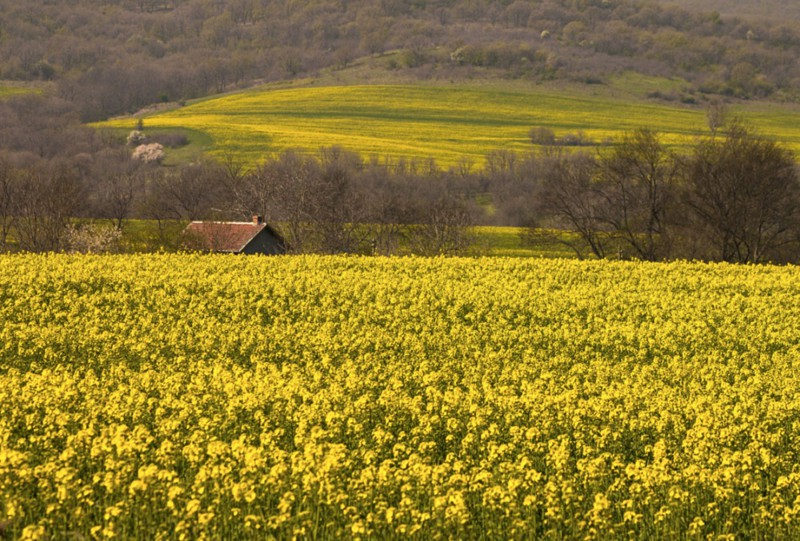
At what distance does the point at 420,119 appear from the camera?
147750 mm

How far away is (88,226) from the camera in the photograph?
182 feet

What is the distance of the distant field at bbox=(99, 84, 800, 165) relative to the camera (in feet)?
403

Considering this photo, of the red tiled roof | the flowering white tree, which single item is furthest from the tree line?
the flowering white tree

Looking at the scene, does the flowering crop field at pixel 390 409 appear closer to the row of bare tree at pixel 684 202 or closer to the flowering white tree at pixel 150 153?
the row of bare tree at pixel 684 202

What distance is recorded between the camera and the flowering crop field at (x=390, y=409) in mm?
9586

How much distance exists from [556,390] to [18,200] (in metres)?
53.1

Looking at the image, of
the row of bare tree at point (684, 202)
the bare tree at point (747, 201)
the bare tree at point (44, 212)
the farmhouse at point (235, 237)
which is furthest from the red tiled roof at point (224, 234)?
the bare tree at point (747, 201)

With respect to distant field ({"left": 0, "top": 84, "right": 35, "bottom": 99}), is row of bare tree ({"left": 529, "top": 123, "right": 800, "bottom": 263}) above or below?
above

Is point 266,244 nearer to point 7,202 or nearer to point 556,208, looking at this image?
point 7,202

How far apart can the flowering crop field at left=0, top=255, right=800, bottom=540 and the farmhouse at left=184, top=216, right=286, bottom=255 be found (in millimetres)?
24061

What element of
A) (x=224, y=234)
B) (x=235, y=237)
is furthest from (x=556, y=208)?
(x=224, y=234)

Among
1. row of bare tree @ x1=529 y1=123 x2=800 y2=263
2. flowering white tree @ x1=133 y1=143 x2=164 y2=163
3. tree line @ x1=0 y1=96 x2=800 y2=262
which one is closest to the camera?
row of bare tree @ x1=529 y1=123 x2=800 y2=263

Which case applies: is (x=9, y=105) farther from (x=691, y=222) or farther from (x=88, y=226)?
(x=691, y=222)

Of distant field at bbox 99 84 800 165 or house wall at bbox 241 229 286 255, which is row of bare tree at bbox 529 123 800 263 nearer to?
house wall at bbox 241 229 286 255
